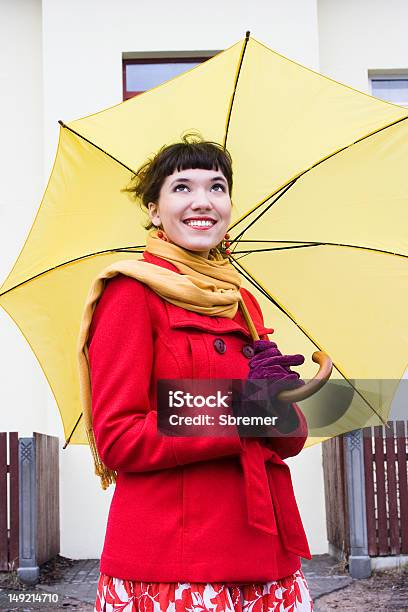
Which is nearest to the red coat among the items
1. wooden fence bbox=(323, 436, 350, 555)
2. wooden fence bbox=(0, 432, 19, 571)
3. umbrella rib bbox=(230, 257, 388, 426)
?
umbrella rib bbox=(230, 257, 388, 426)

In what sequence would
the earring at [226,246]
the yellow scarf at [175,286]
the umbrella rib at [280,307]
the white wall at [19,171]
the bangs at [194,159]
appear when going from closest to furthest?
the yellow scarf at [175,286] → the bangs at [194,159] → the earring at [226,246] → the umbrella rib at [280,307] → the white wall at [19,171]

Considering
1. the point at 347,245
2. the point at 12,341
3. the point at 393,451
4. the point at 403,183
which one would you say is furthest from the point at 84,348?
the point at 12,341

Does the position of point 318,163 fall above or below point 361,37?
below

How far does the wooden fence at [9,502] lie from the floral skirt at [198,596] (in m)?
5.08

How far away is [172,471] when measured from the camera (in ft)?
7.19

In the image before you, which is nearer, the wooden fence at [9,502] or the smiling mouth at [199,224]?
the smiling mouth at [199,224]

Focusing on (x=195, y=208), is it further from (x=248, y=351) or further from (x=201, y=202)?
(x=248, y=351)

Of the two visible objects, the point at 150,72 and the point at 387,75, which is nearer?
the point at 150,72

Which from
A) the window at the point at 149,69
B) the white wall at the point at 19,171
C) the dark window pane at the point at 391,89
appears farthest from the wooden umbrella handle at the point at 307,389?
the dark window pane at the point at 391,89

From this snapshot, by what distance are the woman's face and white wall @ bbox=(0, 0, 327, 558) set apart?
5.95 meters

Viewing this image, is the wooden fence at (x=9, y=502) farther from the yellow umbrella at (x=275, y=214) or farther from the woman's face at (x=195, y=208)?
the woman's face at (x=195, y=208)

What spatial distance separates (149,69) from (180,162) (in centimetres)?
659

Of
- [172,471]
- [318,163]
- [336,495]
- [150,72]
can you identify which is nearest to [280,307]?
[318,163]

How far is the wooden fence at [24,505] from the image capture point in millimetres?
6891
